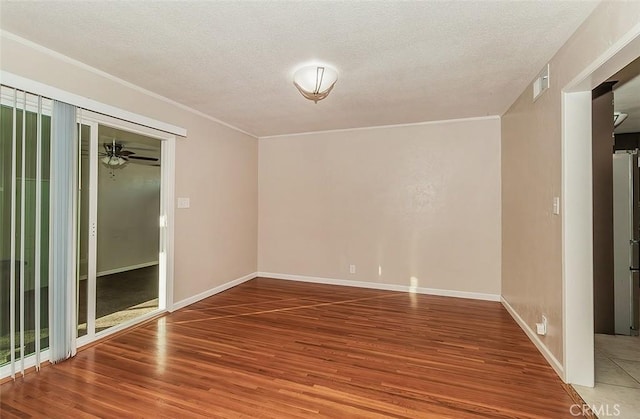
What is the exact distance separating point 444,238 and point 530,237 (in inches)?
56.5

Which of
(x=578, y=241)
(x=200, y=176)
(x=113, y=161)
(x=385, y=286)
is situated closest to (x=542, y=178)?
(x=578, y=241)

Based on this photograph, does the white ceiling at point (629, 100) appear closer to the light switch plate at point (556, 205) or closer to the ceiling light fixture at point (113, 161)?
the light switch plate at point (556, 205)

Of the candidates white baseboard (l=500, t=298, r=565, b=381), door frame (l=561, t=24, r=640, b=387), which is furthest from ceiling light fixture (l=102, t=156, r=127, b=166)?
white baseboard (l=500, t=298, r=565, b=381)

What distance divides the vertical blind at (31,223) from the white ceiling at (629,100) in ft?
16.8

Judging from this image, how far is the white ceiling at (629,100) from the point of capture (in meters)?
2.99

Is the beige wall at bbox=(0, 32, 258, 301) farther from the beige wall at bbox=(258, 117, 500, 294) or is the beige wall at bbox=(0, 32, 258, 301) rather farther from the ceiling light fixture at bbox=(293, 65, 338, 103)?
the ceiling light fixture at bbox=(293, 65, 338, 103)

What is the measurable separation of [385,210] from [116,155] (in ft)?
11.7

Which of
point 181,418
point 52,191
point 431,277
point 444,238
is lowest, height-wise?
point 181,418

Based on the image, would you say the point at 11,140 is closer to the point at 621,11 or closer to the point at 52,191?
the point at 52,191

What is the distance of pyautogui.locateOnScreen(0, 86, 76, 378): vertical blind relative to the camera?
84.5 inches

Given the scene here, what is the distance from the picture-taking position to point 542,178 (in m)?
2.56

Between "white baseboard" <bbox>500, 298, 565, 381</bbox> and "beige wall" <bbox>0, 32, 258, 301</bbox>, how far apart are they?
3.83 meters

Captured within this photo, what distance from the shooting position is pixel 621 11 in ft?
5.08

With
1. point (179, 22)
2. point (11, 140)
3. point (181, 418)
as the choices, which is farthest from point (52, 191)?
point (181, 418)
